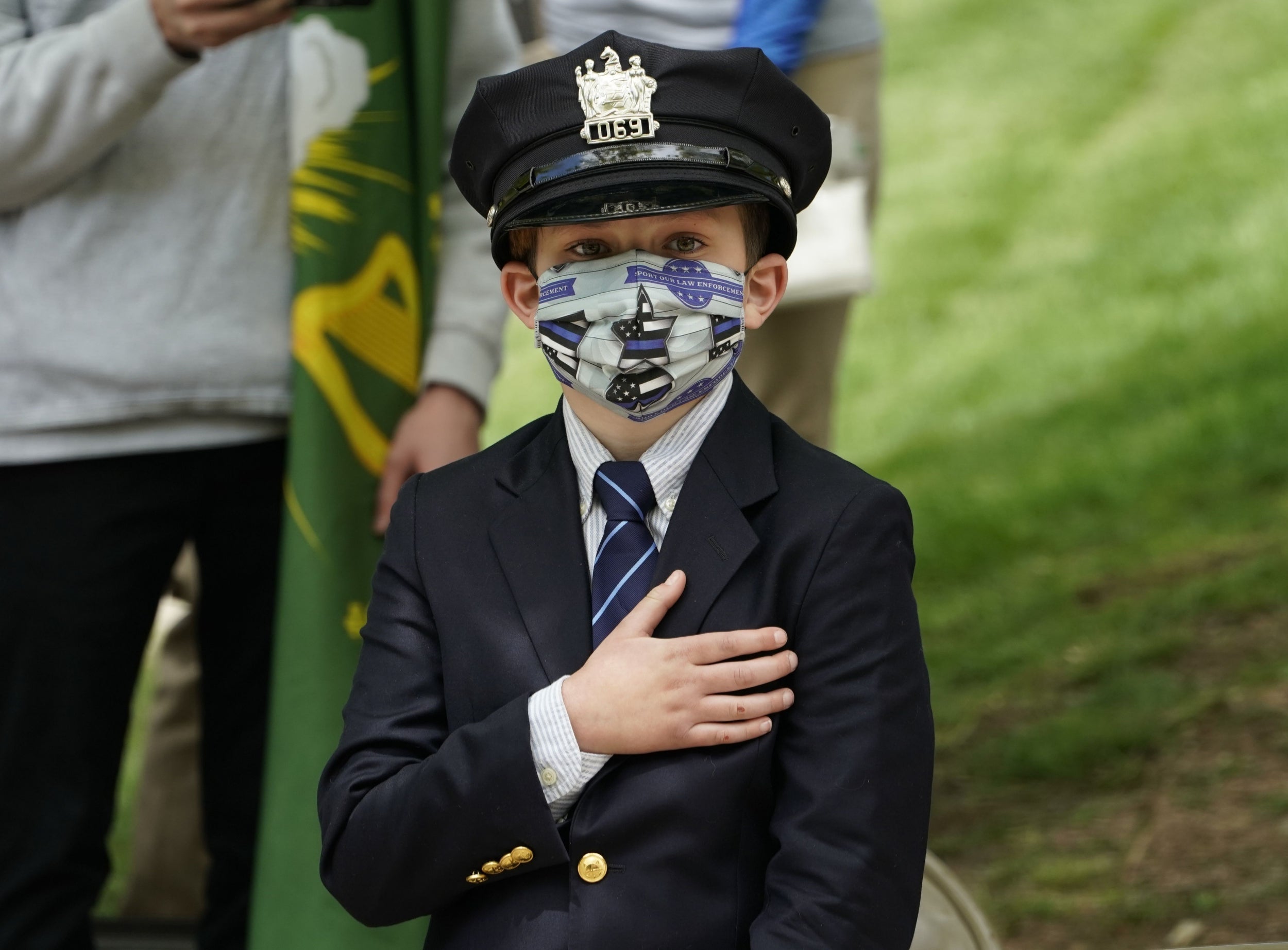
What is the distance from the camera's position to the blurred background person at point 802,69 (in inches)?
131

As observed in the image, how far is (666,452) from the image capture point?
1.86 m

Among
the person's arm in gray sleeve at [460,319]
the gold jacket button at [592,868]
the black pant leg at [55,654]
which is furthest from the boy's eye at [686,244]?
the black pant leg at [55,654]

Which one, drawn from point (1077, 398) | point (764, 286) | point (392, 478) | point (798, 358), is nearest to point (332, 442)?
point (392, 478)

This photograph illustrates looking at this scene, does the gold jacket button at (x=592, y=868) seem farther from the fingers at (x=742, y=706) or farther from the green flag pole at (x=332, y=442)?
the green flag pole at (x=332, y=442)

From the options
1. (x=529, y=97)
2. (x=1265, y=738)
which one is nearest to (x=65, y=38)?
(x=529, y=97)

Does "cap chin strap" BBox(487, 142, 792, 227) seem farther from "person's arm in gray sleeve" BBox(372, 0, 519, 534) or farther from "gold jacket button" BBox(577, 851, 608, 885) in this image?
"person's arm in gray sleeve" BBox(372, 0, 519, 534)

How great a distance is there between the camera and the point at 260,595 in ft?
9.14

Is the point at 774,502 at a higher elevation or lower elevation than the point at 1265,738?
higher

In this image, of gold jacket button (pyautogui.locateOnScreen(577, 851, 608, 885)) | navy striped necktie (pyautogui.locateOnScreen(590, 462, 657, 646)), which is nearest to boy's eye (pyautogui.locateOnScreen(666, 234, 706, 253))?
navy striped necktie (pyautogui.locateOnScreen(590, 462, 657, 646))

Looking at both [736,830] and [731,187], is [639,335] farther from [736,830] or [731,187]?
[736,830]

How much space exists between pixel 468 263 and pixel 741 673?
1.30 metres

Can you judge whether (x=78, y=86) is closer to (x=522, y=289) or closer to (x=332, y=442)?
(x=332, y=442)

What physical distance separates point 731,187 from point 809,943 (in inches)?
32.1

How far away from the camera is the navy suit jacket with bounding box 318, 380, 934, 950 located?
1704mm
